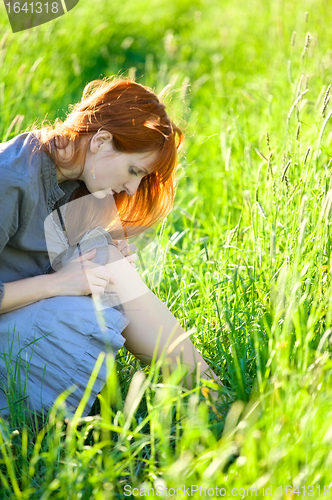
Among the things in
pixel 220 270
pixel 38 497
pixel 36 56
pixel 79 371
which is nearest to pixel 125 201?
pixel 220 270

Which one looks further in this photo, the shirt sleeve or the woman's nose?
the woman's nose

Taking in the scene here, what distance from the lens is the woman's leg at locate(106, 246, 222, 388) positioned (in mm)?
1503

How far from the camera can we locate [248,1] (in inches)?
249

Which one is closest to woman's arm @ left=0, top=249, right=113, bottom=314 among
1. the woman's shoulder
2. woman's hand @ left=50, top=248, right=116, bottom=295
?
woman's hand @ left=50, top=248, right=116, bottom=295

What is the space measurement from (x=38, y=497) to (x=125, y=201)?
1.12 m

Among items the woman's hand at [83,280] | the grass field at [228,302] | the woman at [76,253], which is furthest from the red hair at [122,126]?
the woman's hand at [83,280]

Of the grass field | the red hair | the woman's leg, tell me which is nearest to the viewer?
the grass field

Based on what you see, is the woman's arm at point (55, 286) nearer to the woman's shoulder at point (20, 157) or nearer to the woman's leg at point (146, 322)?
the woman's leg at point (146, 322)

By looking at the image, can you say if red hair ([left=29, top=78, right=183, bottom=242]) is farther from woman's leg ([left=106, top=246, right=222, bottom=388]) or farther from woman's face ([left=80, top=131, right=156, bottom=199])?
woman's leg ([left=106, top=246, right=222, bottom=388])

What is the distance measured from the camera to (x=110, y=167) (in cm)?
163

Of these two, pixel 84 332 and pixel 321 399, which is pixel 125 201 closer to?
pixel 84 332

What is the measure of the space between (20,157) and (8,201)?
0.51ft

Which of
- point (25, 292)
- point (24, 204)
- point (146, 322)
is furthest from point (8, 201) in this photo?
point (146, 322)

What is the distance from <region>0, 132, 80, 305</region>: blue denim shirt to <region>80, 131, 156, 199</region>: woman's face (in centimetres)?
12
